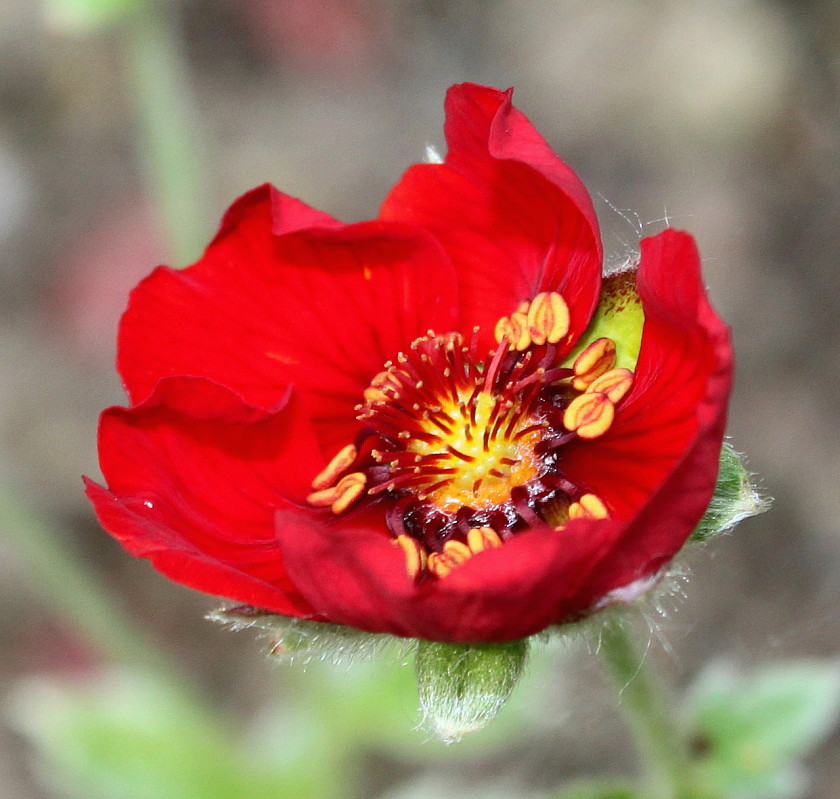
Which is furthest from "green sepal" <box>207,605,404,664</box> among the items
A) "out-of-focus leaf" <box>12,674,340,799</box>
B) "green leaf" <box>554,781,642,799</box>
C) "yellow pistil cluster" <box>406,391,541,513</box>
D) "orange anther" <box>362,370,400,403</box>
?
"out-of-focus leaf" <box>12,674,340,799</box>

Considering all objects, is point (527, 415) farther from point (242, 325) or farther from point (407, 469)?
point (242, 325)

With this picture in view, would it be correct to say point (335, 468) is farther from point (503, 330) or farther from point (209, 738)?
point (209, 738)

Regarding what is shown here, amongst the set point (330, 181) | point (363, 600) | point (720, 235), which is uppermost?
point (363, 600)

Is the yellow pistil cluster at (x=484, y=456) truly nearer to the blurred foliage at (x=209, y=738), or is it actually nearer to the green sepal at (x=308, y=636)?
the green sepal at (x=308, y=636)

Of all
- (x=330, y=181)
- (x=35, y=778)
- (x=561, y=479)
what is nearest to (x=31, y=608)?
(x=35, y=778)

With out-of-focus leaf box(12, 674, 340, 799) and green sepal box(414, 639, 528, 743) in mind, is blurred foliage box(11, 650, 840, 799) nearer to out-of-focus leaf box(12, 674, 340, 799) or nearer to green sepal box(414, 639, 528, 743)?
out-of-focus leaf box(12, 674, 340, 799)

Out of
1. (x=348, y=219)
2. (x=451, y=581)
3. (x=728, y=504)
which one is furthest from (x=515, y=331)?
(x=348, y=219)
